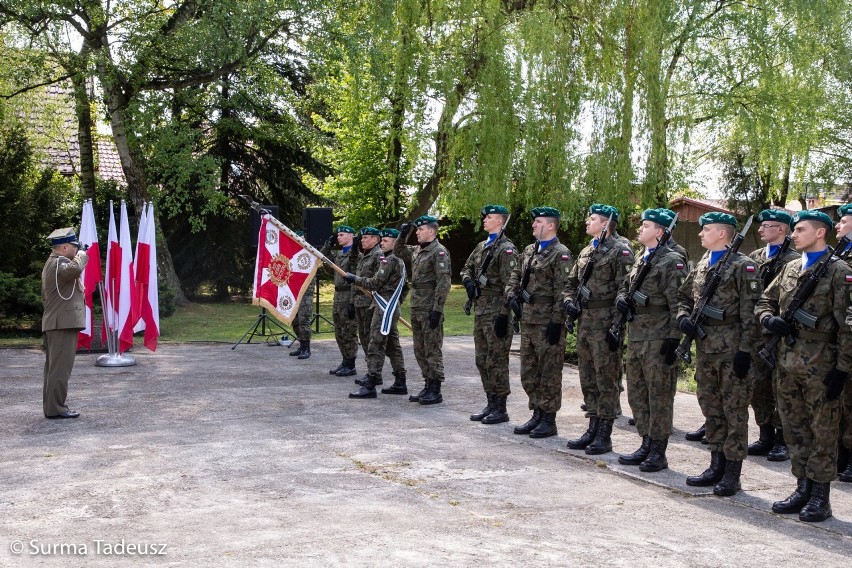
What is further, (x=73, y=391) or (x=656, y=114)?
(x=656, y=114)

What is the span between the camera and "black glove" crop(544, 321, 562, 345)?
26.9 ft

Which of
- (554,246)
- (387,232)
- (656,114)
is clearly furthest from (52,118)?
(554,246)

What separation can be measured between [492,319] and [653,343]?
7.46 ft

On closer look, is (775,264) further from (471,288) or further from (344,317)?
(344,317)

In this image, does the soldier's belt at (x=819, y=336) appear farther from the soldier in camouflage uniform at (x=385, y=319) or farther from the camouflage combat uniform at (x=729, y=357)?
the soldier in camouflage uniform at (x=385, y=319)

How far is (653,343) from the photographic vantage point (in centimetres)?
720

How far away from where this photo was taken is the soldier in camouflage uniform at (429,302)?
10047mm

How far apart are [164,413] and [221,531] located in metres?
4.45

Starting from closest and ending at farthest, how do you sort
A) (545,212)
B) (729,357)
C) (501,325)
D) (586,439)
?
(729,357)
(586,439)
(545,212)
(501,325)

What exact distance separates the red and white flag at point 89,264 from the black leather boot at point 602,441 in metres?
7.31

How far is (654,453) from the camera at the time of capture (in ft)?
23.5

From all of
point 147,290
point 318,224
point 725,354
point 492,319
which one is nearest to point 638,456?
point 725,354

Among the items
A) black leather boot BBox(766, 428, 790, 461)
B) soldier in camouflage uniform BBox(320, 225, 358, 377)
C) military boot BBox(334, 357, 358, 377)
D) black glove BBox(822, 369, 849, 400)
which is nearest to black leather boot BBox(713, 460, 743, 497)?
black glove BBox(822, 369, 849, 400)

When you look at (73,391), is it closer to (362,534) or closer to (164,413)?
(164,413)
